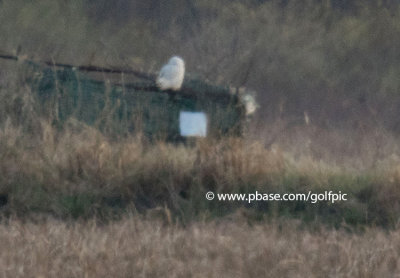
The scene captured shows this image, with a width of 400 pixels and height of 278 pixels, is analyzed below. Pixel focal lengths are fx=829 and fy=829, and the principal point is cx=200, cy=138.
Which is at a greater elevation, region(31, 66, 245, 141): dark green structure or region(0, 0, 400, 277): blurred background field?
region(31, 66, 245, 141): dark green structure

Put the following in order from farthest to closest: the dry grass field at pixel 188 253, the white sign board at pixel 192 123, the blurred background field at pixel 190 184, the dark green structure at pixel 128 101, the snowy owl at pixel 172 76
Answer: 1. the snowy owl at pixel 172 76
2. the dark green structure at pixel 128 101
3. the white sign board at pixel 192 123
4. the blurred background field at pixel 190 184
5. the dry grass field at pixel 188 253

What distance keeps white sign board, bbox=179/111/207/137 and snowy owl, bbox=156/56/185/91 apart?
1.67ft

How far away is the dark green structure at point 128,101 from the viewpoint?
778 centimetres

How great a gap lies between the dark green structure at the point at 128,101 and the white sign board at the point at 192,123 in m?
0.16

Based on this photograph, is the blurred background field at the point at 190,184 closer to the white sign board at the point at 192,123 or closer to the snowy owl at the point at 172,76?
the white sign board at the point at 192,123

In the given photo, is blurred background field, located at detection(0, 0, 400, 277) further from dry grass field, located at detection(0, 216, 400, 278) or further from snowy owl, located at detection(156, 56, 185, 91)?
snowy owl, located at detection(156, 56, 185, 91)

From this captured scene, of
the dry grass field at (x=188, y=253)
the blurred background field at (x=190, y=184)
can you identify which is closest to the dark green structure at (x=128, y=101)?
the blurred background field at (x=190, y=184)

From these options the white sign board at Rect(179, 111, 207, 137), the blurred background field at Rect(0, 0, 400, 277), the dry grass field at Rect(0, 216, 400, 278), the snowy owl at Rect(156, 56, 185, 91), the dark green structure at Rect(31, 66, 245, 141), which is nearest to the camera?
the dry grass field at Rect(0, 216, 400, 278)

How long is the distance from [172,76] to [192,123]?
27.9 inches

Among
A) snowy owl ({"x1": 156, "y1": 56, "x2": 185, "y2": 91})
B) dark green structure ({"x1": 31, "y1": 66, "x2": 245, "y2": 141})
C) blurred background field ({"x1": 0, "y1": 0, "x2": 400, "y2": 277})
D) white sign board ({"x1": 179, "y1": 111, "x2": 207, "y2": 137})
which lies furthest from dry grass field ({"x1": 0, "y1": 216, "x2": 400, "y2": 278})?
snowy owl ({"x1": 156, "y1": 56, "x2": 185, "y2": 91})

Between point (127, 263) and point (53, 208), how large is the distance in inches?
77.5

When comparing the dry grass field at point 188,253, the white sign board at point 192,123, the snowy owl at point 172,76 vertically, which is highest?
the snowy owl at point 172,76

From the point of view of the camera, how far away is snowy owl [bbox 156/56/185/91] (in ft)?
26.0

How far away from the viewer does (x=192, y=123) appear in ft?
24.6
